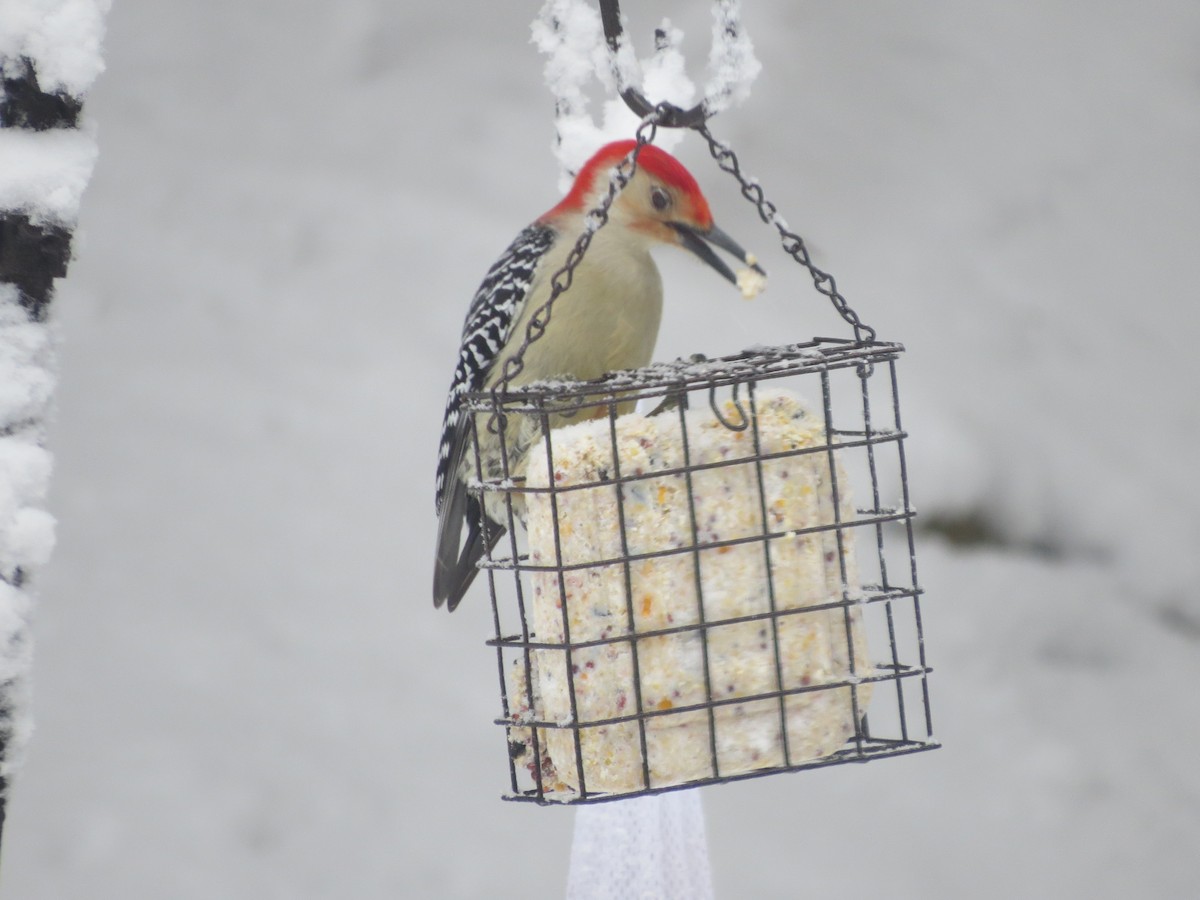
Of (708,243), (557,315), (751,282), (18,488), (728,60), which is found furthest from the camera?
(557,315)

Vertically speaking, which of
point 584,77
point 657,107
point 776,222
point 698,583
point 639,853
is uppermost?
point 584,77

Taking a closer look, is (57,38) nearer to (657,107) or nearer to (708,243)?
(657,107)

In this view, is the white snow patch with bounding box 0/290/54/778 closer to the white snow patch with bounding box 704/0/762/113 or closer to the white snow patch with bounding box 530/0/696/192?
the white snow patch with bounding box 704/0/762/113

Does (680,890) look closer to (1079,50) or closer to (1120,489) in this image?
(1120,489)

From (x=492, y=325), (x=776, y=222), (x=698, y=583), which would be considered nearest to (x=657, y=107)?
(x=776, y=222)

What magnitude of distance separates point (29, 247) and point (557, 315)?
1.09m

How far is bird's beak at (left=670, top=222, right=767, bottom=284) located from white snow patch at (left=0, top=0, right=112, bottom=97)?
3.36 feet

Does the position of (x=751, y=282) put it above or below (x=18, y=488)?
above

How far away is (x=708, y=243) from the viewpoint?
2271mm

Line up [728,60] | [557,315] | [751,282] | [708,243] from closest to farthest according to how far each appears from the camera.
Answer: [728,60] < [751,282] < [708,243] < [557,315]

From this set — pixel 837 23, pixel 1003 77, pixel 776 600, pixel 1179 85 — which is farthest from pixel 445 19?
pixel 776 600

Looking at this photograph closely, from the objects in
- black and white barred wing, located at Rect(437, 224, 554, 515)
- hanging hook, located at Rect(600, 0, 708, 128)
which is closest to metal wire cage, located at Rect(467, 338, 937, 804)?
hanging hook, located at Rect(600, 0, 708, 128)

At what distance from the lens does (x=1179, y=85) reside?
9.83ft

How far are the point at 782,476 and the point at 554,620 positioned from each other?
0.38 metres
